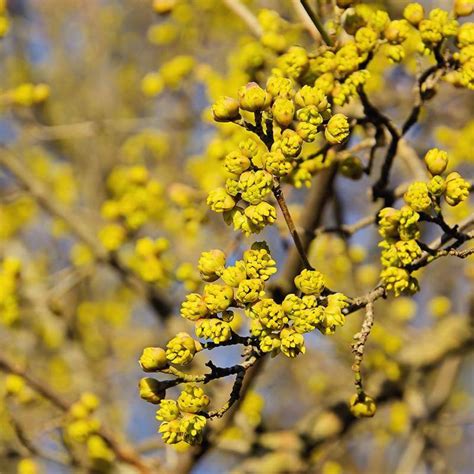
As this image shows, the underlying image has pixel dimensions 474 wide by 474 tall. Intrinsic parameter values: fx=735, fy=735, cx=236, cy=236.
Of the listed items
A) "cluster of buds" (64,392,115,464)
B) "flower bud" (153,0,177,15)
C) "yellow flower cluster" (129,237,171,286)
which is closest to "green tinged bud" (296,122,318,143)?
"yellow flower cluster" (129,237,171,286)

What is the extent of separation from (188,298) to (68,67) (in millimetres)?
6371

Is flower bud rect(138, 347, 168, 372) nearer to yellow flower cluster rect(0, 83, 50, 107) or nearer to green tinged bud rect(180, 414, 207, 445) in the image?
green tinged bud rect(180, 414, 207, 445)

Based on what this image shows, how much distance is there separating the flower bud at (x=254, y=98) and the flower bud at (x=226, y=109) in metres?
0.03

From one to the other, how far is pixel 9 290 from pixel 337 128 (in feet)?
5.27

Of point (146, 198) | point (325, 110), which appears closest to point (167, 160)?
point (146, 198)

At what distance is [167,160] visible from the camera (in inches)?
212

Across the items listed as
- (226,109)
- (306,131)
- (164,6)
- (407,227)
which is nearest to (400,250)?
(407,227)

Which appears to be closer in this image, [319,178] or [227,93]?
[319,178]

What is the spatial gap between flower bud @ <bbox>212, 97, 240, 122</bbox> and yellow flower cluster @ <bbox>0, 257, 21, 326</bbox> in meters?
1.48

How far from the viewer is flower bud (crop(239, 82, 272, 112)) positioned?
1.15m

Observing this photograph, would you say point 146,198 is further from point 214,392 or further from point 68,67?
point 68,67

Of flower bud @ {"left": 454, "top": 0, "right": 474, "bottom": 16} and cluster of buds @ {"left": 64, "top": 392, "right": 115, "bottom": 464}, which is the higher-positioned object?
flower bud @ {"left": 454, "top": 0, "right": 474, "bottom": 16}

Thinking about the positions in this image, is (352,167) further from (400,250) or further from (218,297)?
(218,297)

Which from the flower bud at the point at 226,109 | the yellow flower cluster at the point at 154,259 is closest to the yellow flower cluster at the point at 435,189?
the flower bud at the point at 226,109
